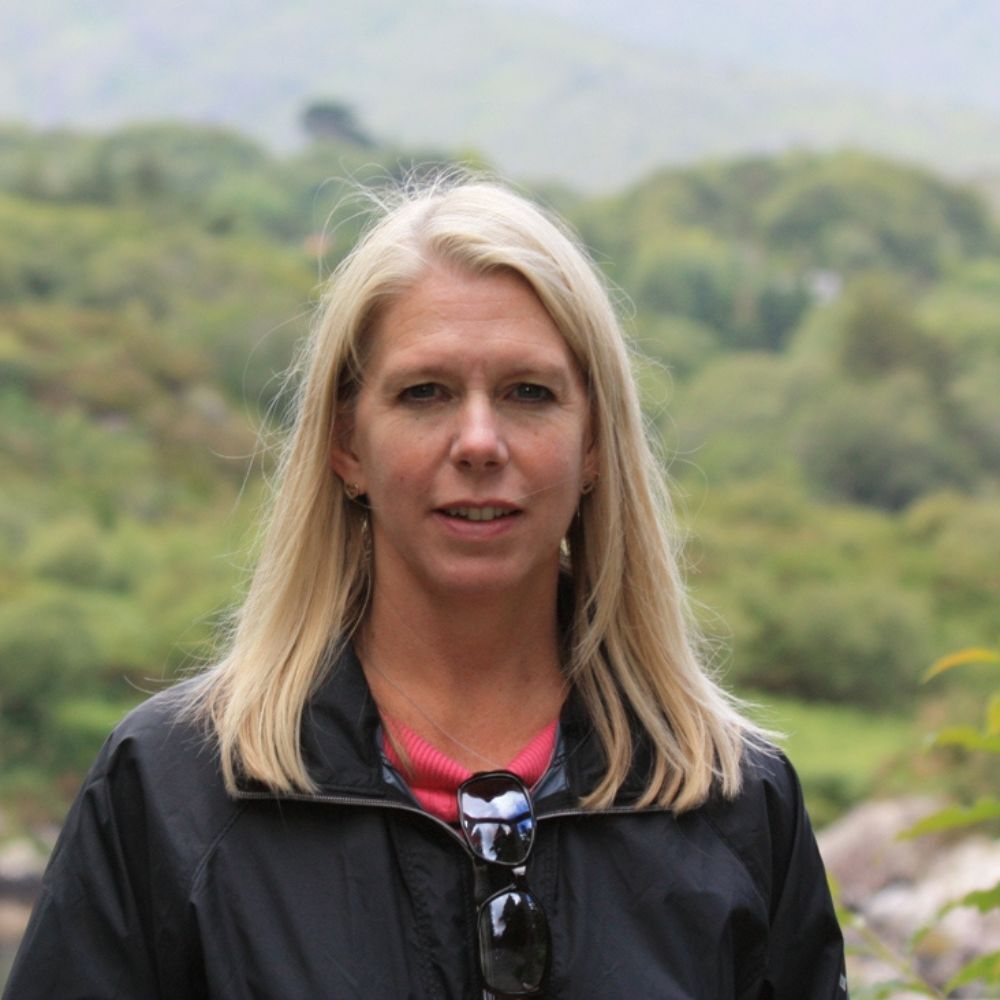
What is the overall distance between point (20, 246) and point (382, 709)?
152ft

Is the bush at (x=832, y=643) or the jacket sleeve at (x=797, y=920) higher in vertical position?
the bush at (x=832, y=643)

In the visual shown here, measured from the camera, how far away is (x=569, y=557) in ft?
8.43

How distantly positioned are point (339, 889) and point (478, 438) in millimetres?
558

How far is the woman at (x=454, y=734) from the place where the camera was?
2.12m

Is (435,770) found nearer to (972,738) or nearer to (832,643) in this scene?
(972,738)

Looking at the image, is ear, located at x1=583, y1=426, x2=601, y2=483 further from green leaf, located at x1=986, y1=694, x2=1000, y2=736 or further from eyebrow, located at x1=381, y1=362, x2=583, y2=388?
green leaf, located at x1=986, y1=694, x2=1000, y2=736

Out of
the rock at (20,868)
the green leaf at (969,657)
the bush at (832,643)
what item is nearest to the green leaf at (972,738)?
the green leaf at (969,657)

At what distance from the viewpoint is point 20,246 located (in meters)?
46.6

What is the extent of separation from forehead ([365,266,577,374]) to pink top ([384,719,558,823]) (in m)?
0.47

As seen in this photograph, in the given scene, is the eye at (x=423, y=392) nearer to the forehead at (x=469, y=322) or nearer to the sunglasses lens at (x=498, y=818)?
the forehead at (x=469, y=322)

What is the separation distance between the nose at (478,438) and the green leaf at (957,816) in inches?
36.1

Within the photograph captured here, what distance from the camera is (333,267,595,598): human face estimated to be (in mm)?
2270

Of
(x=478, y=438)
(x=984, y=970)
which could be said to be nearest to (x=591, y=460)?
(x=478, y=438)

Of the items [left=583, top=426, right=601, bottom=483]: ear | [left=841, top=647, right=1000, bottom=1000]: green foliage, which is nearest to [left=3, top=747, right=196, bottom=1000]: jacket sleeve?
[left=583, top=426, right=601, bottom=483]: ear
